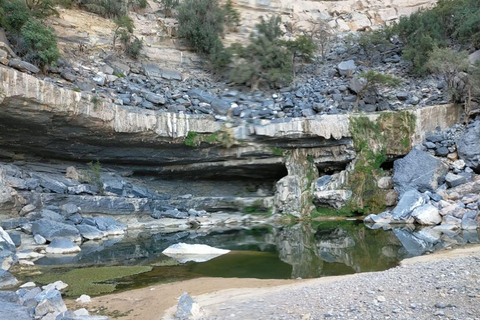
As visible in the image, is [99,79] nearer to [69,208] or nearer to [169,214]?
[69,208]

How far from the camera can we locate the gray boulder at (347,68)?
22.8 metres

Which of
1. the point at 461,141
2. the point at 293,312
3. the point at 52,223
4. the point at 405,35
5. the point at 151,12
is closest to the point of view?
the point at 293,312

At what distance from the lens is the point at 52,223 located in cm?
1327

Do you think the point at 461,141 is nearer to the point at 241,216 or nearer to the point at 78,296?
the point at 241,216

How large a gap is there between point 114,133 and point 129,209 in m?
3.53

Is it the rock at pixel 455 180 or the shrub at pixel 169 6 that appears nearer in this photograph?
the rock at pixel 455 180

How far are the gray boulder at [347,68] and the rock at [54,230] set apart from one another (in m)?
17.0

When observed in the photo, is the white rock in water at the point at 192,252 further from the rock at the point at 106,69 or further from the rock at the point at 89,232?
the rock at the point at 106,69

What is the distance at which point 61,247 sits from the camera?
11.8m

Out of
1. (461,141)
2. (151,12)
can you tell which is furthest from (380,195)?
(151,12)

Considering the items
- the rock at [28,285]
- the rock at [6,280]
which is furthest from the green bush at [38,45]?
the rock at [28,285]

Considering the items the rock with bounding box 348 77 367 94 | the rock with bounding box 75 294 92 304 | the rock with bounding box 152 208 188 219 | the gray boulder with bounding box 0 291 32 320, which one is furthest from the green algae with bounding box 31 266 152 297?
the rock with bounding box 348 77 367 94

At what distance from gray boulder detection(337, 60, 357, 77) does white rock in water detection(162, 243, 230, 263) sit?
15.3 meters

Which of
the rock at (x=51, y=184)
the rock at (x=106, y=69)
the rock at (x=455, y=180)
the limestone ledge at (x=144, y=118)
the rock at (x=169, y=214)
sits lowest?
the rock at (x=169, y=214)
